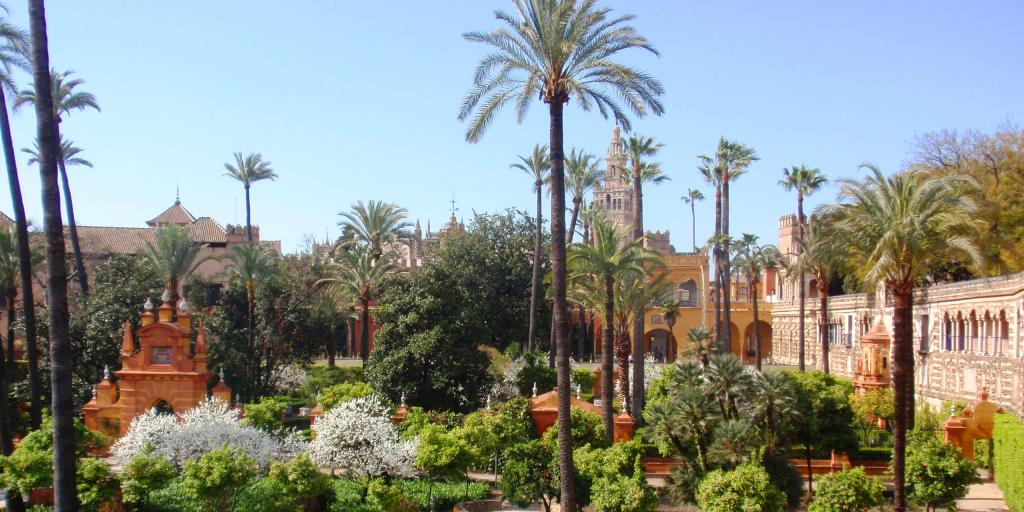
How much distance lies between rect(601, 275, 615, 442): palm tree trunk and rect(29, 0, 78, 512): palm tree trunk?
48.2ft

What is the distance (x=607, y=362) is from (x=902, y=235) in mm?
9645

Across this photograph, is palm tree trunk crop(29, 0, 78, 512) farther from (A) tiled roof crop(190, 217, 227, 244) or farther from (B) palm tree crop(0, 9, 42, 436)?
(A) tiled roof crop(190, 217, 227, 244)

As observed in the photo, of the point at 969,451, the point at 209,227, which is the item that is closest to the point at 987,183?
the point at 969,451

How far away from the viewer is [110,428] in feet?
94.5

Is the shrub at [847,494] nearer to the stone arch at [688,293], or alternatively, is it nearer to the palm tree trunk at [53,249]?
the palm tree trunk at [53,249]

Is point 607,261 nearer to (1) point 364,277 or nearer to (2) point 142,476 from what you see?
(2) point 142,476

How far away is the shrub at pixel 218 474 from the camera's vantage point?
61.8ft

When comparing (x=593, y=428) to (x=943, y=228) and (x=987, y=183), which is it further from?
(x=987, y=183)

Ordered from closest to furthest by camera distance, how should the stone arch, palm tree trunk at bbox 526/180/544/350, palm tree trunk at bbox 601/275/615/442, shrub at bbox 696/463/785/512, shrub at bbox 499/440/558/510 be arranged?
shrub at bbox 696/463/785/512
shrub at bbox 499/440/558/510
palm tree trunk at bbox 601/275/615/442
palm tree trunk at bbox 526/180/544/350
the stone arch

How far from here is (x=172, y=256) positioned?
3550 cm

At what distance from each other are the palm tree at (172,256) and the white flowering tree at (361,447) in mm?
15041

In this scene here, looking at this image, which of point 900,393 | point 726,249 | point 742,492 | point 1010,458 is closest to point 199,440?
point 742,492

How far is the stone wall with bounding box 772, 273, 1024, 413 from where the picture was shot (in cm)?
2791

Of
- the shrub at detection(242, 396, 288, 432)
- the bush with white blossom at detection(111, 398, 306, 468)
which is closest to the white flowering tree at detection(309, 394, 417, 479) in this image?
the bush with white blossom at detection(111, 398, 306, 468)
